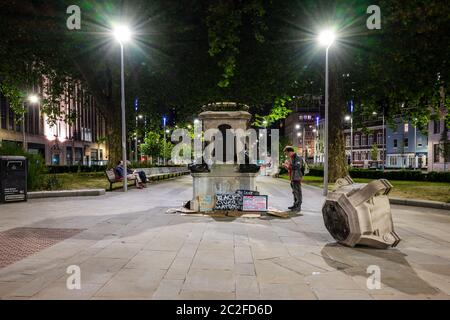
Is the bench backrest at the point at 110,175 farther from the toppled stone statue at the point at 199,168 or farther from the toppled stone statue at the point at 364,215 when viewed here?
the toppled stone statue at the point at 364,215

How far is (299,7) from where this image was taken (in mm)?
16750

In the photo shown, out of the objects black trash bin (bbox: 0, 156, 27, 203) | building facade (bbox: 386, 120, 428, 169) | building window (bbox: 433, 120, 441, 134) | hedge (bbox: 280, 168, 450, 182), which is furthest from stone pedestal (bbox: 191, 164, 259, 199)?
building facade (bbox: 386, 120, 428, 169)

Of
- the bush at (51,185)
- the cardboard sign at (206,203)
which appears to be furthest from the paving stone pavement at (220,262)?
the bush at (51,185)

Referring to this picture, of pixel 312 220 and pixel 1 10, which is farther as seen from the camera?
pixel 1 10

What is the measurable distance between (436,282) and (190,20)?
55.5 feet

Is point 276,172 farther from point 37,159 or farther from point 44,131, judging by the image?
point 44,131

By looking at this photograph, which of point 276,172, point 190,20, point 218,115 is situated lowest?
point 276,172

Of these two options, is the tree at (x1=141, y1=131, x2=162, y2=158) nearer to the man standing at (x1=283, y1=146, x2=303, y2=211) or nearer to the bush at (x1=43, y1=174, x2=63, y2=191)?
the bush at (x1=43, y1=174, x2=63, y2=191)

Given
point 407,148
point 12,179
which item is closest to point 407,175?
point 12,179

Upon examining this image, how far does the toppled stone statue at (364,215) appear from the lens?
5516 millimetres

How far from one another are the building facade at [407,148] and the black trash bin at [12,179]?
2530 inches
